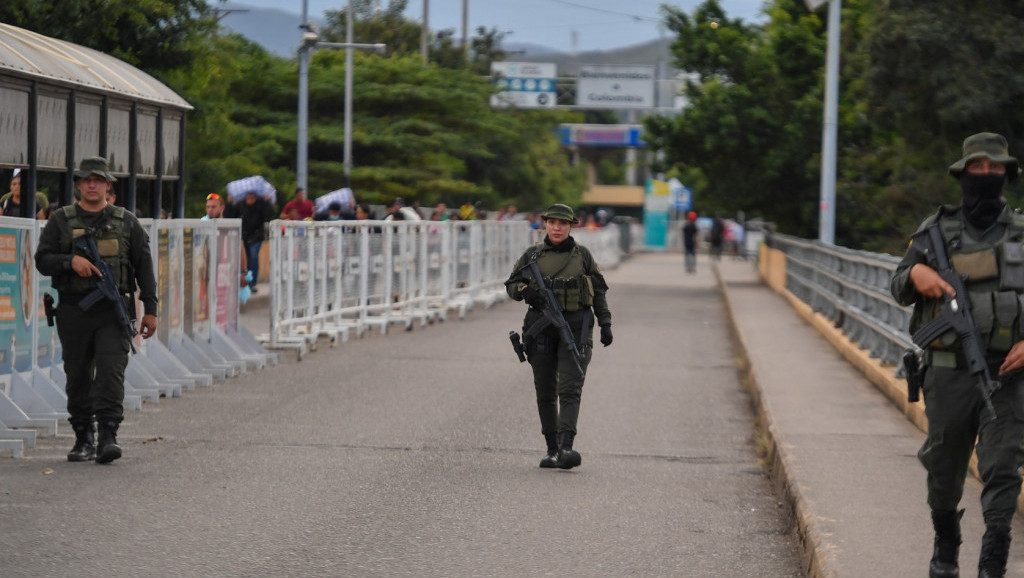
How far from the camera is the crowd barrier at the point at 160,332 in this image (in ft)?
37.0

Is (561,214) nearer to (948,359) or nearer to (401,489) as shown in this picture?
(401,489)

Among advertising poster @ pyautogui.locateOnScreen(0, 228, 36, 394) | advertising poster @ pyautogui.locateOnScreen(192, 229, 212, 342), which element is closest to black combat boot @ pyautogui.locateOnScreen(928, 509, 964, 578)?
advertising poster @ pyautogui.locateOnScreen(0, 228, 36, 394)

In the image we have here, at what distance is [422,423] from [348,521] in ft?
14.0

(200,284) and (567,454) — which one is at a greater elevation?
(200,284)

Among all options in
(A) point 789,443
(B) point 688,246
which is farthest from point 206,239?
(B) point 688,246

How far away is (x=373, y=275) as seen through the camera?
2194cm

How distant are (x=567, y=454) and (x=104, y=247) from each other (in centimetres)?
315

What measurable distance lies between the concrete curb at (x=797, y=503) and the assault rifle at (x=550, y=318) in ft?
4.70

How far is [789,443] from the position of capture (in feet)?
35.0

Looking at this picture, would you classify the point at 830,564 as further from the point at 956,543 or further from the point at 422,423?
the point at 422,423

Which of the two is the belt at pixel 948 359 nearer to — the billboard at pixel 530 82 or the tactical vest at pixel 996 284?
the tactical vest at pixel 996 284

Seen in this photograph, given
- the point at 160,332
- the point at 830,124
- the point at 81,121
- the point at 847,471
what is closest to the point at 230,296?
the point at 160,332

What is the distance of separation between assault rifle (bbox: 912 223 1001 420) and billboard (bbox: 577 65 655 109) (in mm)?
53915

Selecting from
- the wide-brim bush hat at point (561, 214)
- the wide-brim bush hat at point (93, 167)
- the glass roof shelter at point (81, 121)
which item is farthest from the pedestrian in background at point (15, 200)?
the wide-brim bush hat at point (561, 214)
